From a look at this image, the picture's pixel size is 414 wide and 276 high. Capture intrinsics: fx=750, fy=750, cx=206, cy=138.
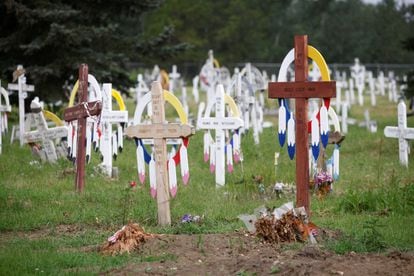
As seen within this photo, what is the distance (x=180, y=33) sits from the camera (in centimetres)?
5625

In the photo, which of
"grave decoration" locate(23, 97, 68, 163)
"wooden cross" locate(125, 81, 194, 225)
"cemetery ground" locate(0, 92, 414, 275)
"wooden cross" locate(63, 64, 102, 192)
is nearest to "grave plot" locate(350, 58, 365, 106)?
"cemetery ground" locate(0, 92, 414, 275)

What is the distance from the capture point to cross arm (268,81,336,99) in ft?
28.2

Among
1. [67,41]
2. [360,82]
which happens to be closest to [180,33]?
[360,82]

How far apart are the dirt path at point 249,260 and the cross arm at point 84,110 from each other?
3.64 metres

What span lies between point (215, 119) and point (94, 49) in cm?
918

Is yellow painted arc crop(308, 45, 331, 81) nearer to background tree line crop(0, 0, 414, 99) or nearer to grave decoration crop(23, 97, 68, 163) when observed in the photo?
grave decoration crop(23, 97, 68, 163)

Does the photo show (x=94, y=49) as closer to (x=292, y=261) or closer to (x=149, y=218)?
(x=149, y=218)

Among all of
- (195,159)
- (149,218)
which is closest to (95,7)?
(195,159)

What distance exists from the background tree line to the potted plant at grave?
960 centimetres

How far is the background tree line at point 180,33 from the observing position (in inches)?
774

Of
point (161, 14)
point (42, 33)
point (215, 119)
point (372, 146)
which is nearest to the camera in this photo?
point (215, 119)

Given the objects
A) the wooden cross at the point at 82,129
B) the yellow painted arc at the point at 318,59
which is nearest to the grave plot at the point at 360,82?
the wooden cross at the point at 82,129

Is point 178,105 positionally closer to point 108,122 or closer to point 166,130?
point 166,130

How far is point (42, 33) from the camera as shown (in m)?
20.3
